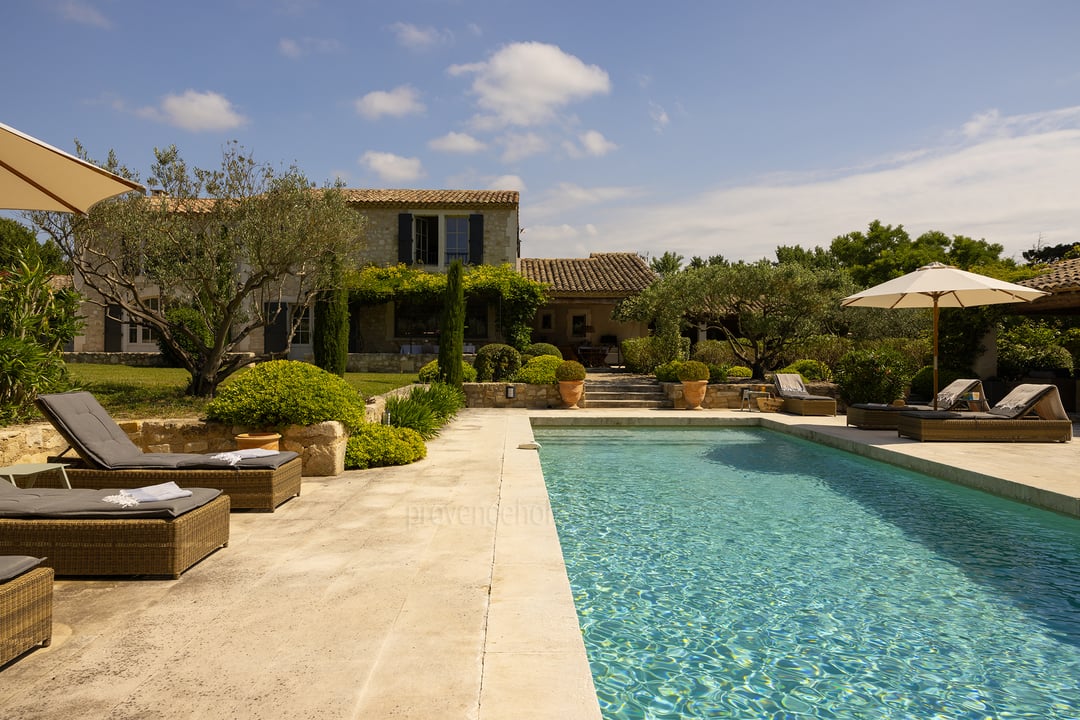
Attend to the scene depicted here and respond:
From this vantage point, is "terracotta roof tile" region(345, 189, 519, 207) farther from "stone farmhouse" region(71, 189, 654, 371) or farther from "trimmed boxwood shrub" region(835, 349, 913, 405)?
"trimmed boxwood shrub" region(835, 349, 913, 405)

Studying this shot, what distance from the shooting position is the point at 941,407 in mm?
11148

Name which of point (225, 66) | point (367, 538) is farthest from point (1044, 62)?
point (225, 66)

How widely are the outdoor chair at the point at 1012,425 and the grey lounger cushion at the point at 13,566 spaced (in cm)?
1070

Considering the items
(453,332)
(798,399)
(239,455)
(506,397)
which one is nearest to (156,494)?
(239,455)

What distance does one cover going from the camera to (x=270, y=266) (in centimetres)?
983

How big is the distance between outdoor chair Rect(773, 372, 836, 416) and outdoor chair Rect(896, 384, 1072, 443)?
4350 mm

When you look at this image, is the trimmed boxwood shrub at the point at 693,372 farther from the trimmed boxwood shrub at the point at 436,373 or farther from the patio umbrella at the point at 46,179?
the patio umbrella at the point at 46,179

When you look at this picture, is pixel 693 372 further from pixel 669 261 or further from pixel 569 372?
pixel 669 261

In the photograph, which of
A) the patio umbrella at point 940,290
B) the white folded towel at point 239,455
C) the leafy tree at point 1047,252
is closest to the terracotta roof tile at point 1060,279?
the patio umbrella at point 940,290

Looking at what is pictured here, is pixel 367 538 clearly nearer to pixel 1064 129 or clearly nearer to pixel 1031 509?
pixel 1031 509

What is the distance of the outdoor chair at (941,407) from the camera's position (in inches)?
432

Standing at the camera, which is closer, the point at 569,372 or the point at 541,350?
the point at 569,372

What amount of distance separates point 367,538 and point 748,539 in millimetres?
3185

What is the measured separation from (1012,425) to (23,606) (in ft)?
38.6
